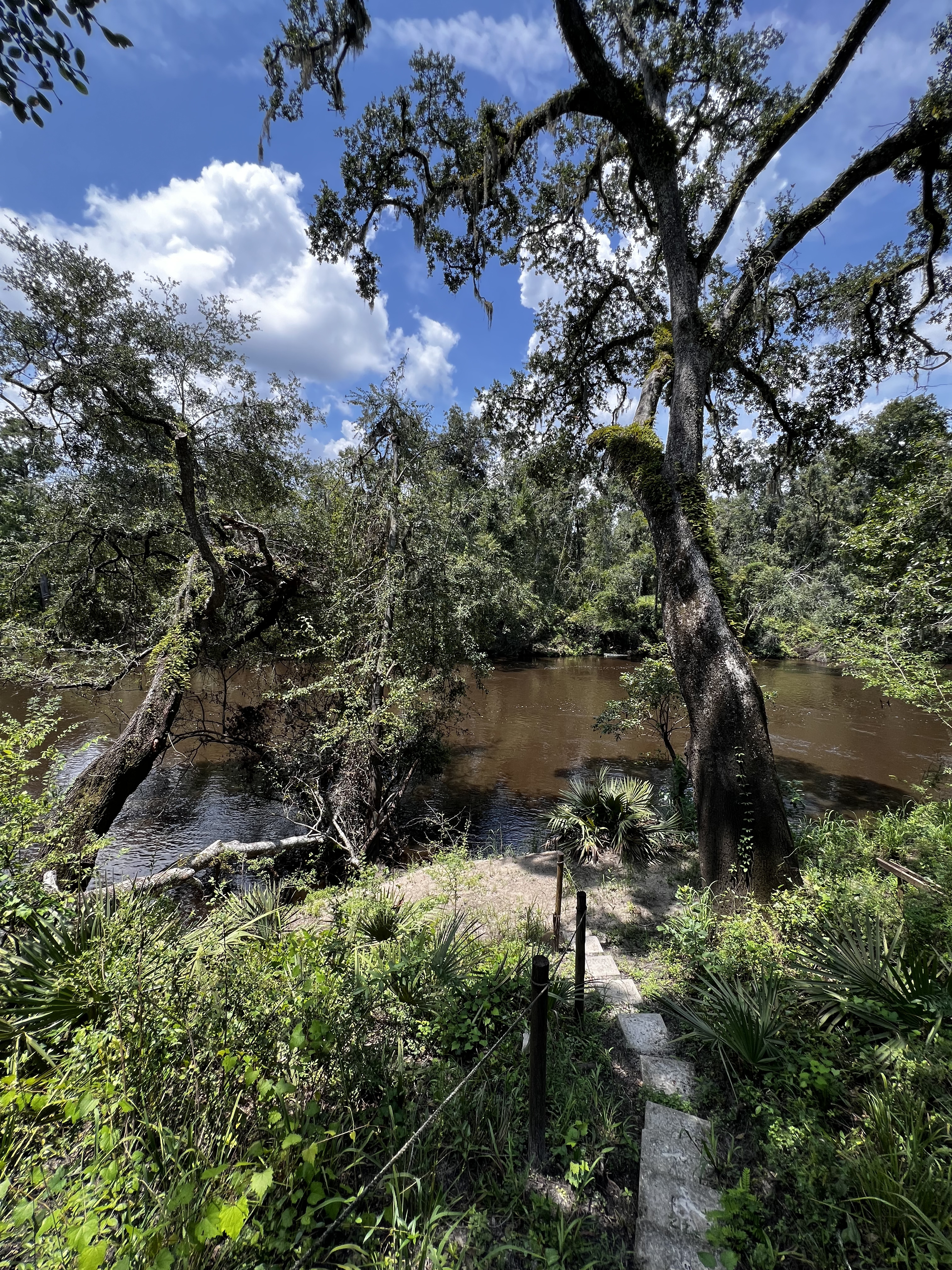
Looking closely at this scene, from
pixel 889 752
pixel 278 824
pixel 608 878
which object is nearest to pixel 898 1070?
pixel 608 878

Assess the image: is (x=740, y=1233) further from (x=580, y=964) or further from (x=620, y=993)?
(x=620, y=993)

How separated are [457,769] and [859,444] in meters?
11.6

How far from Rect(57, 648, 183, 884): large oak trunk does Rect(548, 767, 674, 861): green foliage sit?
252 inches

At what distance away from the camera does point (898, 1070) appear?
2564 mm

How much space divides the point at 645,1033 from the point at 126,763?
22.7 ft

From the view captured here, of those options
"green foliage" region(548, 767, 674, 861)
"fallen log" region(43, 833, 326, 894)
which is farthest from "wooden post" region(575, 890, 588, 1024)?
"fallen log" region(43, 833, 326, 894)

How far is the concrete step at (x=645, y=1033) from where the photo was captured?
128 inches

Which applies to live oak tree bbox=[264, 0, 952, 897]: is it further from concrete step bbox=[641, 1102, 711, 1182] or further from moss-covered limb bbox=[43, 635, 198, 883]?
moss-covered limb bbox=[43, 635, 198, 883]

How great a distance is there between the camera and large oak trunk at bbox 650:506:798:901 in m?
4.78

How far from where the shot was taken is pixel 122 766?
6445 millimetres

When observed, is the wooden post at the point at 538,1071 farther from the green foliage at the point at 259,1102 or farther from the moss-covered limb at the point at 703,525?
the moss-covered limb at the point at 703,525

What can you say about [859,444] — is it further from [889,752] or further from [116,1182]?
[116,1182]

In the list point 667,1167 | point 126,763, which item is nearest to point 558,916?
point 667,1167

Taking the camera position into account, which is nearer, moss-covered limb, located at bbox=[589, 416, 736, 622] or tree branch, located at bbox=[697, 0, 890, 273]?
tree branch, located at bbox=[697, 0, 890, 273]
